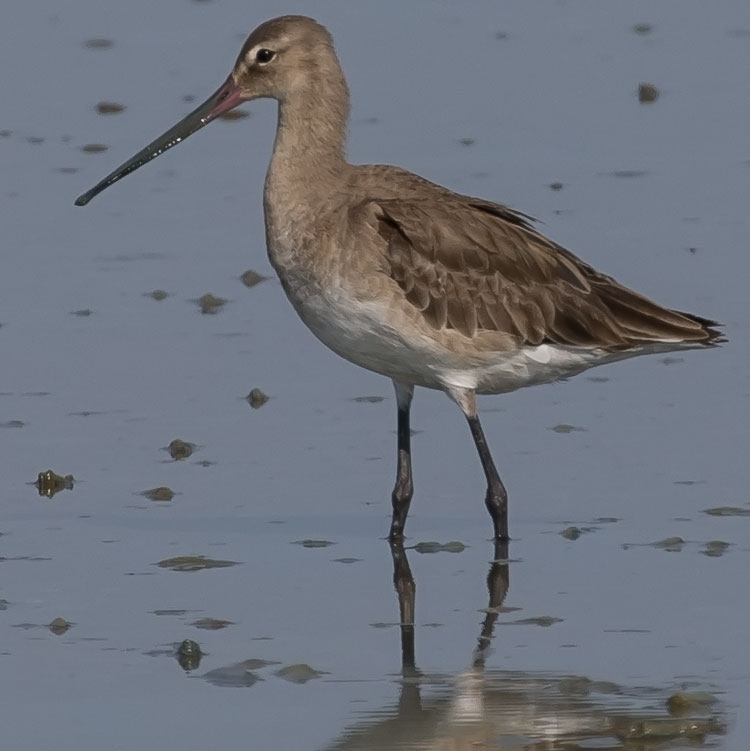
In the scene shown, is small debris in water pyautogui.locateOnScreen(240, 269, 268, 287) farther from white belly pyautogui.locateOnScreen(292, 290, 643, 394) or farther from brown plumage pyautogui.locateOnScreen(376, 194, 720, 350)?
white belly pyautogui.locateOnScreen(292, 290, 643, 394)

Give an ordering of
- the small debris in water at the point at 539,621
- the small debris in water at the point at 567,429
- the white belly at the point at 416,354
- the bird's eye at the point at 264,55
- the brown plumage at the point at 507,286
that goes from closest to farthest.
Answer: the small debris in water at the point at 539,621, the white belly at the point at 416,354, the brown plumage at the point at 507,286, the bird's eye at the point at 264,55, the small debris in water at the point at 567,429

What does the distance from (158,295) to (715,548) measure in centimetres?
460

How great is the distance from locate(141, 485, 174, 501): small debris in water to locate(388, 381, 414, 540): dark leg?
105cm

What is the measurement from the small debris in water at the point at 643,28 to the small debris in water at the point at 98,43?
13.6ft

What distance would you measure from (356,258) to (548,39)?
8533 millimetres

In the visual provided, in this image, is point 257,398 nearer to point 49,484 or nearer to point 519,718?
point 49,484

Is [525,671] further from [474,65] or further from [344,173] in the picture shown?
[474,65]

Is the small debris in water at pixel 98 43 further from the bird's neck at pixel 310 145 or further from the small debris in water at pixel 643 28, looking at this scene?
the bird's neck at pixel 310 145

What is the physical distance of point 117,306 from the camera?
13.5m

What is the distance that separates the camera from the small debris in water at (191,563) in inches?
397

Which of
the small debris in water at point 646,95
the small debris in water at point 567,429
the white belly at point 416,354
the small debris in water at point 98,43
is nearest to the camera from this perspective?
the white belly at point 416,354

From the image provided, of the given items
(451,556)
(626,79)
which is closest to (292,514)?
(451,556)

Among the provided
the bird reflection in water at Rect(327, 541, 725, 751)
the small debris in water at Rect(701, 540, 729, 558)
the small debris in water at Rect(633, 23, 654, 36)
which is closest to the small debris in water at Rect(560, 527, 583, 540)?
the small debris in water at Rect(701, 540, 729, 558)

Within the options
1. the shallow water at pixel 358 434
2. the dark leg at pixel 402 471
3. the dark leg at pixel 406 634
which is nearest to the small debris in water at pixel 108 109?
the shallow water at pixel 358 434
